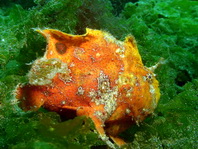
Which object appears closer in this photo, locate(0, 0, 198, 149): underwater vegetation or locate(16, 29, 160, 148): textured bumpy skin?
locate(0, 0, 198, 149): underwater vegetation

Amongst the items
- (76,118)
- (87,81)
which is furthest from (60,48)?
(76,118)

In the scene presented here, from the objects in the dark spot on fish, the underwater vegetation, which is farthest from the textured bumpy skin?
the underwater vegetation

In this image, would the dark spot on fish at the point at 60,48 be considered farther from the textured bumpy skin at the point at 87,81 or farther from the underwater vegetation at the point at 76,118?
the underwater vegetation at the point at 76,118

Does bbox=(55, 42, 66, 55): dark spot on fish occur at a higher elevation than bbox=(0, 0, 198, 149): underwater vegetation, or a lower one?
higher

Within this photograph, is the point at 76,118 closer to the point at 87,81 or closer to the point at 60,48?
the point at 87,81

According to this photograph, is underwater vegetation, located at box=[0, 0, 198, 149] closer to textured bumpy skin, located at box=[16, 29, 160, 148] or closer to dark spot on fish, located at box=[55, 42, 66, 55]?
textured bumpy skin, located at box=[16, 29, 160, 148]

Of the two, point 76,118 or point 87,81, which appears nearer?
point 76,118

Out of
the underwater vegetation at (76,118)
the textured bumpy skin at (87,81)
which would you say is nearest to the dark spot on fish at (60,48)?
the textured bumpy skin at (87,81)

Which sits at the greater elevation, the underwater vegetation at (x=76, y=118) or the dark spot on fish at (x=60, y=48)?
the dark spot on fish at (x=60, y=48)

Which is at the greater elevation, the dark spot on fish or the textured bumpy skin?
the dark spot on fish

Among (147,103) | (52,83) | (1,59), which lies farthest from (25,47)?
(147,103)
